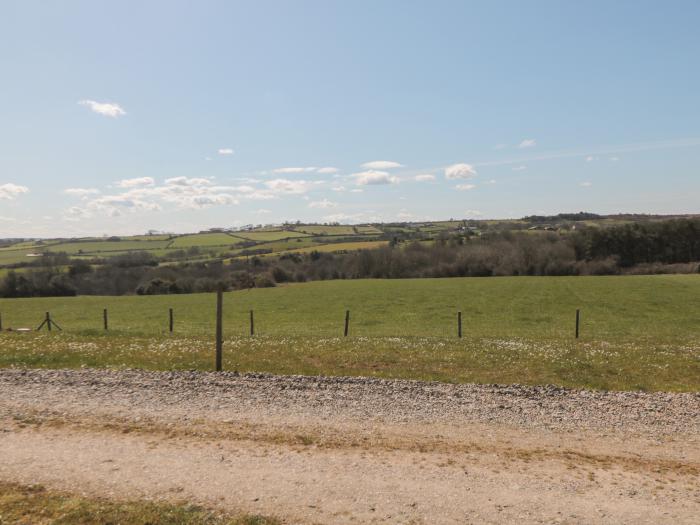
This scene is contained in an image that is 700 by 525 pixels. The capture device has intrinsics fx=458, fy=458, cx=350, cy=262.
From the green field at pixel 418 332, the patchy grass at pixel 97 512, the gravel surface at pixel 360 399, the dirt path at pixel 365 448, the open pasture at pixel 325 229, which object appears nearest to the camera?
the patchy grass at pixel 97 512

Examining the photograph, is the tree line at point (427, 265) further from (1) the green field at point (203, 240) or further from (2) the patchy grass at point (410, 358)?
(2) the patchy grass at point (410, 358)

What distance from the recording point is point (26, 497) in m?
7.82

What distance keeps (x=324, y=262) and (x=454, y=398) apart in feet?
303

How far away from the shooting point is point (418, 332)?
35906 millimetres

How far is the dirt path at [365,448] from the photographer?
7816mm

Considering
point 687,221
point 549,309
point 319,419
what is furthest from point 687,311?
point 687,221

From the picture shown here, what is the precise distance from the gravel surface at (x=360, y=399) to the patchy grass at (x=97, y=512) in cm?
410

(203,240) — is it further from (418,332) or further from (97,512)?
(97,512)

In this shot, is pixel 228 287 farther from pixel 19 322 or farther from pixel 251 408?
pixel 251 408

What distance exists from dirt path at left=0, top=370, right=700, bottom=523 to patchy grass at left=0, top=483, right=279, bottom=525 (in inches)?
12.5

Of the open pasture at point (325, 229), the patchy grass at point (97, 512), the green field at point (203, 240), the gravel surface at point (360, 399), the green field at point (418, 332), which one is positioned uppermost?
the open pasture at point (325, 229)

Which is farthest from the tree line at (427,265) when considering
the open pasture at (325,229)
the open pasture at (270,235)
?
the open pasture at (325,229)

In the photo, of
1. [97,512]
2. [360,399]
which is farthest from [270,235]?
[97,512]

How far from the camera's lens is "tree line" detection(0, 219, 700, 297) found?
8444 centimetres
